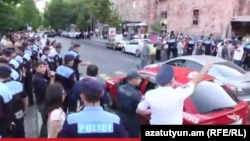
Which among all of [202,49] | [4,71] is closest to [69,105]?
[4,71]

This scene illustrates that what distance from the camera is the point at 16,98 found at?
19.8 ft

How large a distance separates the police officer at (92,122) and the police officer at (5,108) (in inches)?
76.6

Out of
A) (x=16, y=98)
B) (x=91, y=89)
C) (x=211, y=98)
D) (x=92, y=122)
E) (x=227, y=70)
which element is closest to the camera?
(x=92, y=122)

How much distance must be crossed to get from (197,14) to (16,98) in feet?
119

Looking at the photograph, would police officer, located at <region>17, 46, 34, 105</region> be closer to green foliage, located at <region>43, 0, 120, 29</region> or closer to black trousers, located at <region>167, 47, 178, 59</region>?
black trousers, located at <region>167, 47, 178, 59</region>

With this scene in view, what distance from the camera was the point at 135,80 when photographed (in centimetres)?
537

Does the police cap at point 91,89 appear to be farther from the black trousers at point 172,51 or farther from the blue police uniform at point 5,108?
the black trousers at point 172,51

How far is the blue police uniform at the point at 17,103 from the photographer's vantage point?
596 centimetres

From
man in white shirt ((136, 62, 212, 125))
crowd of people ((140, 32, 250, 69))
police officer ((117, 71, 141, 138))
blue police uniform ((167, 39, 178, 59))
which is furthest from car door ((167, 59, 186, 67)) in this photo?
blue police uniform ((167, 39, 178, 59))

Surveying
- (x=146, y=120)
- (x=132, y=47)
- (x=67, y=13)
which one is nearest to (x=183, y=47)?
(x=132, y=47)

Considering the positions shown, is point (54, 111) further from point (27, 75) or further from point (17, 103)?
point (27, 75)

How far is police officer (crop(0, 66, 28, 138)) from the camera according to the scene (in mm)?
5820

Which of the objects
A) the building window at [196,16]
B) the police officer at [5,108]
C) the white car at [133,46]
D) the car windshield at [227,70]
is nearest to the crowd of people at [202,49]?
the white car at [133,46]

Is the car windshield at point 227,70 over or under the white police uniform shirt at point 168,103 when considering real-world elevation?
under
